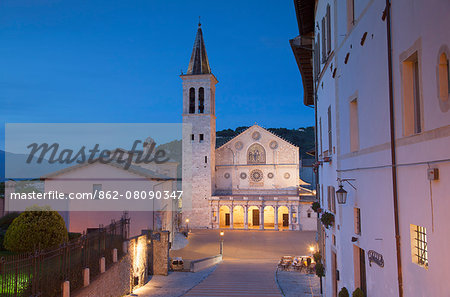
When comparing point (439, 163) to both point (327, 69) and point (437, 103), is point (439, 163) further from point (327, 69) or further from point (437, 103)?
point (327, 69)

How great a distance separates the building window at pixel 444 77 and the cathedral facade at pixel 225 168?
39596 mm

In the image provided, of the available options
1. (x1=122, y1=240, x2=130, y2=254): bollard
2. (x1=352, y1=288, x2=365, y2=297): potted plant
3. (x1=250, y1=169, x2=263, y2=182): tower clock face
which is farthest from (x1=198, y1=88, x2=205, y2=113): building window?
(x1=352, y1=288, x2=365, y2=297): potted plant

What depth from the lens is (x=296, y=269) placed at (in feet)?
75.7

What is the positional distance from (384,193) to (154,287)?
1633 centimetres

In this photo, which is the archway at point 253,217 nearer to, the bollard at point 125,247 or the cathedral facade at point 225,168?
the cathedral facade at point 225,168

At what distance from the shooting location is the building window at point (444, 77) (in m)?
4.43

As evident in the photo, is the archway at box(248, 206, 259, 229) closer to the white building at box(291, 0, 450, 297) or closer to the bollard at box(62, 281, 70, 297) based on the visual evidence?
the white building at box(291, 0, 450, 297)

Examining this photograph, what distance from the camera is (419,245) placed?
5254 millimetres

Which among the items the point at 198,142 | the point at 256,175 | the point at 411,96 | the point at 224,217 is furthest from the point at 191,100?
the point at 411,96

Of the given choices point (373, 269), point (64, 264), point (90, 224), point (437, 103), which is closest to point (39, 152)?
point (90, 224)

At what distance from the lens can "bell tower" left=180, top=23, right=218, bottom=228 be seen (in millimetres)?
44844

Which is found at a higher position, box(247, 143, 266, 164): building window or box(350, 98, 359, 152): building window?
box(247, 143, 266, 164): building window

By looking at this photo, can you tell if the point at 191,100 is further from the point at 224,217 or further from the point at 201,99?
the point at 224,217

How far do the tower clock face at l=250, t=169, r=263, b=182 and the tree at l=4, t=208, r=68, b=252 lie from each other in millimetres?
34986
